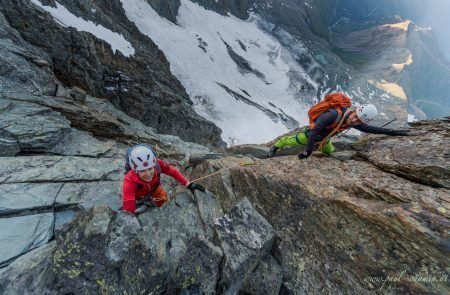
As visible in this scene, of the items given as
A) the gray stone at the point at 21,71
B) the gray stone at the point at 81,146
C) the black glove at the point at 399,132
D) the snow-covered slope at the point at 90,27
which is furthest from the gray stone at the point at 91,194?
the snow-covered slope at the point at 90,27

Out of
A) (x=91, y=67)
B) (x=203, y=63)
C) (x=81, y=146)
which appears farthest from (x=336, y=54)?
(x=81, y=146)

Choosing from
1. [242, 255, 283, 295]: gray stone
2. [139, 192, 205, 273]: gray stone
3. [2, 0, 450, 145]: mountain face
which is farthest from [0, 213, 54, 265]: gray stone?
[2, 0, 450, 145]: mountain face

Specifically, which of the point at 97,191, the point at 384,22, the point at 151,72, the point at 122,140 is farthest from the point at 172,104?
the point at 384,22

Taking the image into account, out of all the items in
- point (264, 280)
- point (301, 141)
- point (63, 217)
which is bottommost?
point (63, 217)

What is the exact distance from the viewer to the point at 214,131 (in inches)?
1459

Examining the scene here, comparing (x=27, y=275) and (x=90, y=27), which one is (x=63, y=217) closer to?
(x=27, y=275)

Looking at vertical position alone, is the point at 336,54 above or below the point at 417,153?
above

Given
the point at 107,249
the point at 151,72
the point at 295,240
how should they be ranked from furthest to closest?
the point at 151,72 < the point at 295,240 < the point at 107,249

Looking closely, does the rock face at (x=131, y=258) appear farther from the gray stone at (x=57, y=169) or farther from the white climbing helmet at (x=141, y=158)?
the gray stone at (x=57, y=169)

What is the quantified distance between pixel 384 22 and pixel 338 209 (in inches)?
9885

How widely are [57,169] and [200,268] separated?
17.9 feet

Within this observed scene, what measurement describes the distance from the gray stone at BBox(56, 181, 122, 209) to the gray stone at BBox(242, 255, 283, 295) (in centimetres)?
394

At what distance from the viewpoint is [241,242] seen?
5.11m

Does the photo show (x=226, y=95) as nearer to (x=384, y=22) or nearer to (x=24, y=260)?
(x=24, y=260)
